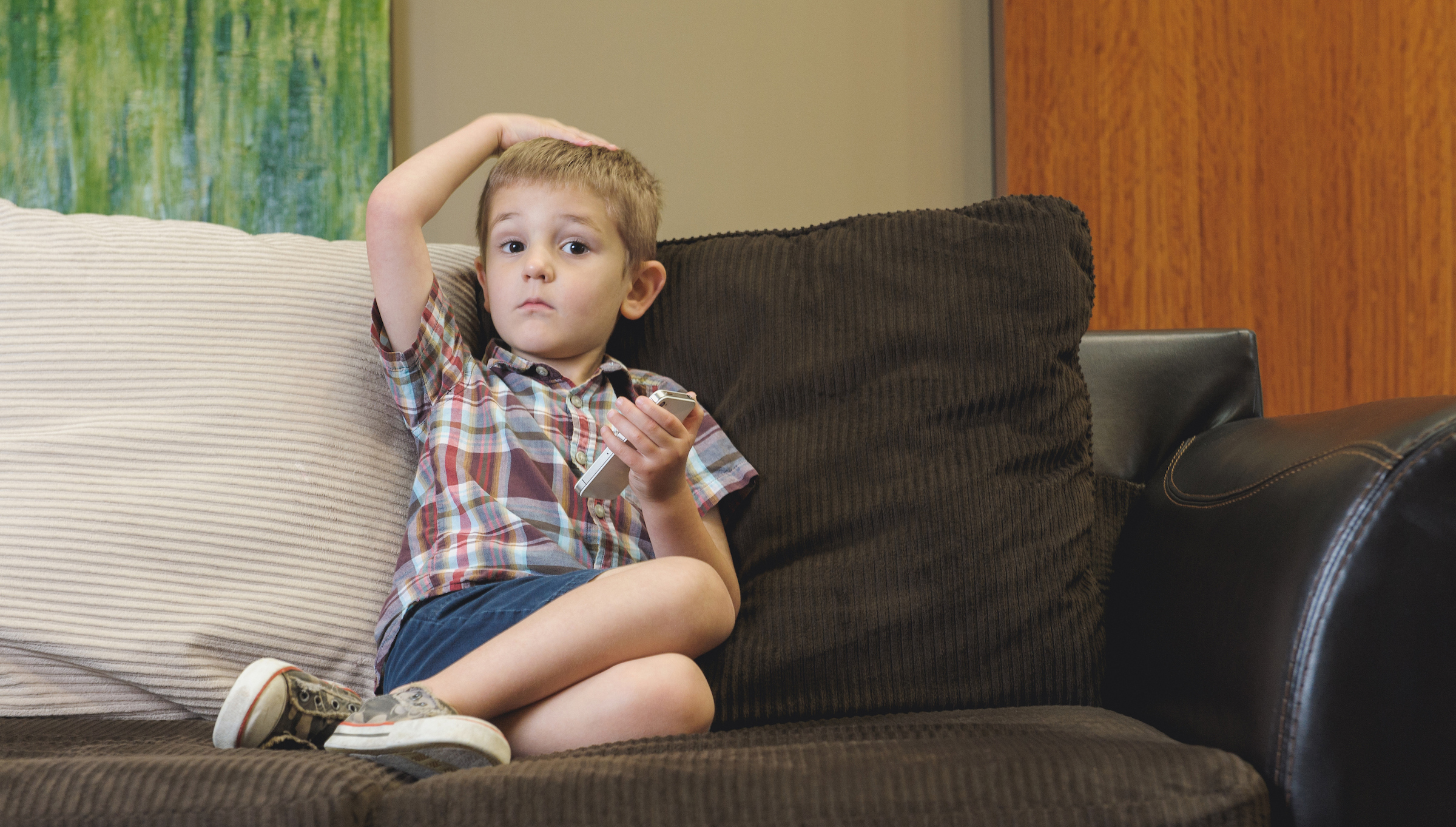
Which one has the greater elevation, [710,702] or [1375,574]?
[1375,574]

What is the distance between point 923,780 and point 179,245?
846 mm

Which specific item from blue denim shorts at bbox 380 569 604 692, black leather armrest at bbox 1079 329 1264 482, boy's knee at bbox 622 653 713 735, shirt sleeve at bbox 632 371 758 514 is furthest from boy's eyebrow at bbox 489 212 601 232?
black leather armrest at bbox 1079 329 1264 482

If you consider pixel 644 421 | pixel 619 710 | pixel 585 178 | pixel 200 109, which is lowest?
pixel 619 710

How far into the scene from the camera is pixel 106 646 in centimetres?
78

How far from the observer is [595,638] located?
0.76m

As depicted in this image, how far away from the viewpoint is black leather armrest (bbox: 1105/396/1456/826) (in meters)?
0.59

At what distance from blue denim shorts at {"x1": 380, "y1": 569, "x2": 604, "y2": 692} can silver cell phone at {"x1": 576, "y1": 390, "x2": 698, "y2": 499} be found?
7cm

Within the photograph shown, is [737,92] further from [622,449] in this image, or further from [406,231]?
[622,449]

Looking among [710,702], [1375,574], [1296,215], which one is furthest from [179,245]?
[1296,215]

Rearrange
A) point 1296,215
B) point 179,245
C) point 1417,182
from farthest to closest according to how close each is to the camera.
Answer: point 1296,215, point 1417,182, point 179,245

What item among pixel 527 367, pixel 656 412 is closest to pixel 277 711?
pixel 656 412

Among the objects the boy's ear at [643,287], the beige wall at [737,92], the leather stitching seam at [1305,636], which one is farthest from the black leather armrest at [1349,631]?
the beige wall at [737,92]

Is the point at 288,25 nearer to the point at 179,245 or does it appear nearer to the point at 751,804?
the point at 179,245

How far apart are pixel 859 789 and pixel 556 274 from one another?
0.63 metres
